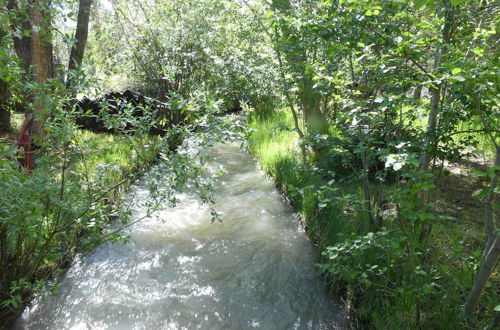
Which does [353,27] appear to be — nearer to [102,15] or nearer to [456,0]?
[456,0]

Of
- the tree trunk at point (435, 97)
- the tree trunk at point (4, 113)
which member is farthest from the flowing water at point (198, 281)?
the tree trunk at point (4, 113)

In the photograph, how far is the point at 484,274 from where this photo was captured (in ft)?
6.34

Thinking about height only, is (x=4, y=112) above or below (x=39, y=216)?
above

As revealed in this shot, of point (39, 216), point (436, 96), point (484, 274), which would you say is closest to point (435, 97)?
point (436, 96)

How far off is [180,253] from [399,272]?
2.16 metres

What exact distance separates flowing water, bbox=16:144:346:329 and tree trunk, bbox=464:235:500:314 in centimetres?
97

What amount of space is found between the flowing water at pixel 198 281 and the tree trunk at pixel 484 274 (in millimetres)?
966

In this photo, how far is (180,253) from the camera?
11.6ft

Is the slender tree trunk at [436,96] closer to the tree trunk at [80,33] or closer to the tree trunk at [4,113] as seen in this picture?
the tree trunk at [80,33]

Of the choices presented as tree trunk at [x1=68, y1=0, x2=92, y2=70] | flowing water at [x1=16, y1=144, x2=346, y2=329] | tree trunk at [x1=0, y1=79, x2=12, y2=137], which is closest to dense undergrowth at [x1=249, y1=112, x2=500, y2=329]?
flowing water at [x1=16, y1=144, x2=346, y2=329]

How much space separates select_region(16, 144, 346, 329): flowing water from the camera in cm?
267

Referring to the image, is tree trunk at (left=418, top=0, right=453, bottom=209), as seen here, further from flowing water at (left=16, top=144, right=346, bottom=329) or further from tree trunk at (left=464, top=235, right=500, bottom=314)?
flowing water at (left=16, top=144, right=346, bottom=329)

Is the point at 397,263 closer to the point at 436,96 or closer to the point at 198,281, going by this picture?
the point at 436,96

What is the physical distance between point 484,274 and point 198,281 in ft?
7.49
